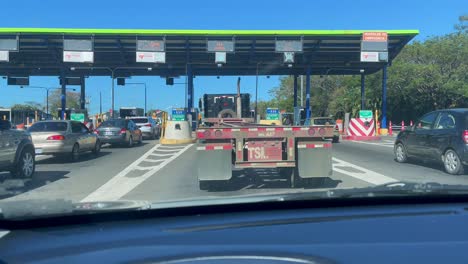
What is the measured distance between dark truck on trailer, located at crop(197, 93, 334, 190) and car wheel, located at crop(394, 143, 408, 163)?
539 centimetres

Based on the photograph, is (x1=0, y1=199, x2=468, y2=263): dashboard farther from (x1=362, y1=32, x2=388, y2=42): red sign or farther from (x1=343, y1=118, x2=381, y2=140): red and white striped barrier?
(x1=362, y1=32, x2=388, y2=42): red sign

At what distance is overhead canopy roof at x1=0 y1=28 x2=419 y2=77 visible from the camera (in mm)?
32875

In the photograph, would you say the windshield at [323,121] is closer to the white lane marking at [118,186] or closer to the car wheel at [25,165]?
the white lane marking at [118,186]

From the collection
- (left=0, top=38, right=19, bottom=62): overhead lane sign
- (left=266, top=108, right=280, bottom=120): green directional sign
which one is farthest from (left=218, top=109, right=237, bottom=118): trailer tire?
(left=0, top=38, right=19, bottom=62): overhead lane sign

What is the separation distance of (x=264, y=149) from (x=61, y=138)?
28.1ft

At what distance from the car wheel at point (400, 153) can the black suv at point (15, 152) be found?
10.0 metres

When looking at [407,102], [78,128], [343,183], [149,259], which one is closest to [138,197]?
[343,183]

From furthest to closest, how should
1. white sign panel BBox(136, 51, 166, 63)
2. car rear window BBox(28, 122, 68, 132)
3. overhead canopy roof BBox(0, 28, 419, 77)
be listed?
overhead canopy roof BBox(0, 28, 419, 77) < white sign panel BBox(136, 51, 166, 63) < car rear window BBox(28, 122, 68, 132)

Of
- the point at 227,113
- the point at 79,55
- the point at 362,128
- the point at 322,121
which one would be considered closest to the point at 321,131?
the point at 227,113

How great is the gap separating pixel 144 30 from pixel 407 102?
28.1 metres

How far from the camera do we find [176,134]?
24.6m

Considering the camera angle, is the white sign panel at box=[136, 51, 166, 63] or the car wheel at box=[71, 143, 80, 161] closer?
the car wheel at box=[71, 143, 80, 161]

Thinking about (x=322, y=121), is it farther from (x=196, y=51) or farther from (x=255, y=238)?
A: (x=255, y=238)

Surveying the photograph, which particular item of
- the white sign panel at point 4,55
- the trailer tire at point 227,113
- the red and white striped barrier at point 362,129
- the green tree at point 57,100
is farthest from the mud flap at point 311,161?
the green tree at point 57,100
